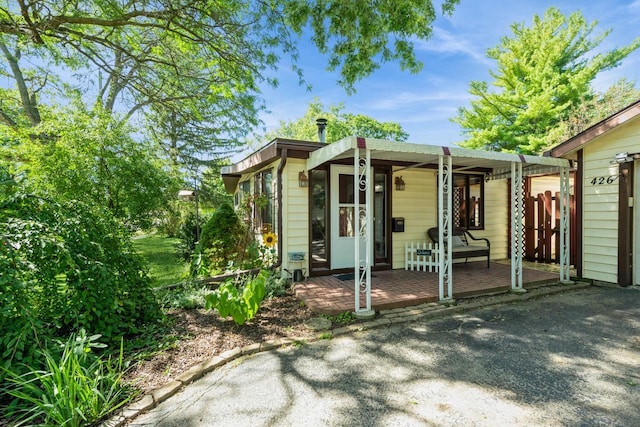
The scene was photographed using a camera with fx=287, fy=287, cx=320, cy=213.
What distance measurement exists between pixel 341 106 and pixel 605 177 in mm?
22783

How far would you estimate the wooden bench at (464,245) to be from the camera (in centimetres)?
593

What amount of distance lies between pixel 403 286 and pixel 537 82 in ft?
55.6

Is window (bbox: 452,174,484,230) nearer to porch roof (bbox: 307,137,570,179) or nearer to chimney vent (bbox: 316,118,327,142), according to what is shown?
porch roof (bbox: 307,137,570,179)

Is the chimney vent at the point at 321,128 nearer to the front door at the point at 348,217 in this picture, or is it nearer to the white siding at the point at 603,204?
the front door at the point at 348,217

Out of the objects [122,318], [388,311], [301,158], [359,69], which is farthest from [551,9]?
[122,318]

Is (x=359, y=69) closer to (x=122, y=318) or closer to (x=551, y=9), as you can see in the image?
(x=122, y=318)

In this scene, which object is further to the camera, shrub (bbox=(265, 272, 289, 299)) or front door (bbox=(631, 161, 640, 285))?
front door (bbox=(631, 161, 640, 285))

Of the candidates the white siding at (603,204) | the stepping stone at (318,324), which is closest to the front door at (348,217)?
the stepping stone at (318,324)

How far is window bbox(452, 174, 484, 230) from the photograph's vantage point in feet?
23.9

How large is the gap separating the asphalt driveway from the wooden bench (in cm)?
237

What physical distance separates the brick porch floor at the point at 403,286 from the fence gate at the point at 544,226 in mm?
1270

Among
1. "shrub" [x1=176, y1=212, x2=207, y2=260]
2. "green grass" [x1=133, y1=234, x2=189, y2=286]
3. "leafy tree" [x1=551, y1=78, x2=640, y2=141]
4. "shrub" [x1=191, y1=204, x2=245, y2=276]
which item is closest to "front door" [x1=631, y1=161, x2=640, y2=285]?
"shrub" [x1=191, y1=204, x2=245, y2=276]

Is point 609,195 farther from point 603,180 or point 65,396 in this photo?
point 65,396

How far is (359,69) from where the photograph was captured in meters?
5.52
